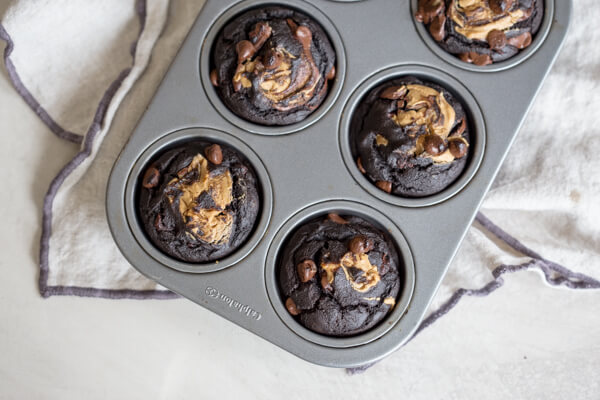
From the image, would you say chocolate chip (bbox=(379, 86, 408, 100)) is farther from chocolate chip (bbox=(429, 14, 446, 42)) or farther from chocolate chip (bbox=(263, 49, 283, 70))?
chocolate chip (bbox=(263, 49, 283, 70))

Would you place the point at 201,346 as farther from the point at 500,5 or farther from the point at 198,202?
the point at 500,5

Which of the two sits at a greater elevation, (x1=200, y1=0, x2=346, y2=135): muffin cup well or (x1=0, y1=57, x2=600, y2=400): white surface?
(x1=200, y1=0, x2=346, y2=135): muffin cup well

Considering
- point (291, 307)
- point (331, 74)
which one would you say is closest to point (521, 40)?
point (331, 74)

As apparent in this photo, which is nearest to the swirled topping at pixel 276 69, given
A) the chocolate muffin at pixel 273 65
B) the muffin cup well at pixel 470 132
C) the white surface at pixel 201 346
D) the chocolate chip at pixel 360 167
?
the chocolate muffin at pixel 273 65

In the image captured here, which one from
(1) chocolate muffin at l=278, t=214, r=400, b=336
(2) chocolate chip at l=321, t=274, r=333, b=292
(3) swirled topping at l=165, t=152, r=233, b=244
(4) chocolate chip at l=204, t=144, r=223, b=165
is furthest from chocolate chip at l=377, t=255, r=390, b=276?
(4) chocolate chip at l=204, t=144, r=223, b=165

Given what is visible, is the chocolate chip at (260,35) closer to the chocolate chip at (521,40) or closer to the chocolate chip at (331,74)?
the chocolate chip at (331,74)
